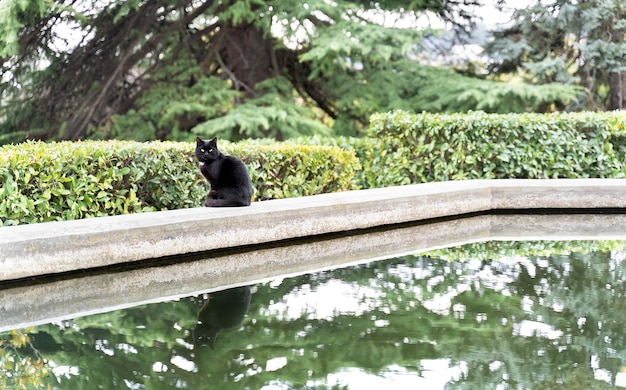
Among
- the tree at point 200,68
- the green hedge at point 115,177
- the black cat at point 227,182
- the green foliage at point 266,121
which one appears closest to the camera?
the green hedge at point 115,177

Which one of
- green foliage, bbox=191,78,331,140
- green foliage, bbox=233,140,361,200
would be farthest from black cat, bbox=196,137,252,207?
green foliage, bbox=191,78,331,140

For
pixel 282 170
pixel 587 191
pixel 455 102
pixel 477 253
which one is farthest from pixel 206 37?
pixel 477 253

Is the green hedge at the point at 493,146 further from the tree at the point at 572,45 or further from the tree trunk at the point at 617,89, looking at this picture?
the tree trunk at the point at 617,89

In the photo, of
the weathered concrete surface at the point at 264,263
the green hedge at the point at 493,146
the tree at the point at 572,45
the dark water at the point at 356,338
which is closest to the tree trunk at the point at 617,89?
the tree at the point at 572,45

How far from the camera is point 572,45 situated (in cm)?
1650

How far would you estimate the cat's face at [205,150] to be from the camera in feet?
23.8

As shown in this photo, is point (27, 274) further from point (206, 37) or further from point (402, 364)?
point (206, 37)

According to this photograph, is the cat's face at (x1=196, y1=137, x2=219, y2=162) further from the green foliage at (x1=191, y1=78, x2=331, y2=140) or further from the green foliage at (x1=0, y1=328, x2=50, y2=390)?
the green foliage at (x1=191, y1=78, x2=331, y2=140)

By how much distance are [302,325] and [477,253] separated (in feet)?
10.9

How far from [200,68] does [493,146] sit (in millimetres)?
7182

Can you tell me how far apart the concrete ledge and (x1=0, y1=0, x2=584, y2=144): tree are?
4436 millimetres

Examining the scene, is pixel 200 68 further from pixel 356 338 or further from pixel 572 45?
pixel 356 338

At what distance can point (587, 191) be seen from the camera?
1053 centimetres

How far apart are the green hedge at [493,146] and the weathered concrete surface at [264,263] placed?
162cm
